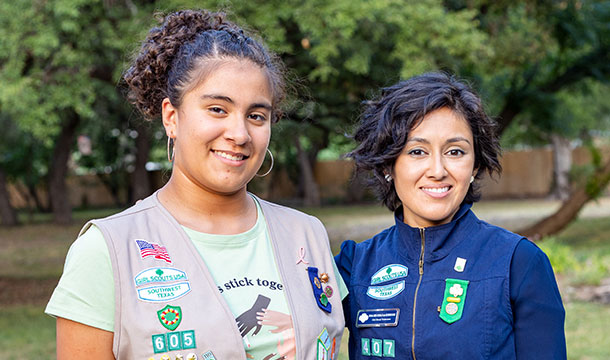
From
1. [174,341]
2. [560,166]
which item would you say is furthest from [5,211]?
[174,341]

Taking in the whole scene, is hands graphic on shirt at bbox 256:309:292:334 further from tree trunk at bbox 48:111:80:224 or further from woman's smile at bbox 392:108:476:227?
tree trunk at bbox 48:111:80:224

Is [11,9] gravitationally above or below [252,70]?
above

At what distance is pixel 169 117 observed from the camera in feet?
7.70

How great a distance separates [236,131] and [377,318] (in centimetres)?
87

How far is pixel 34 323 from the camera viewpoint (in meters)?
9.00

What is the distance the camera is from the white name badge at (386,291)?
254cm

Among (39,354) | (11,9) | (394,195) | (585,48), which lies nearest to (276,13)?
(11,9)

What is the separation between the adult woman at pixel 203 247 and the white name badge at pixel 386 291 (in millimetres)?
135

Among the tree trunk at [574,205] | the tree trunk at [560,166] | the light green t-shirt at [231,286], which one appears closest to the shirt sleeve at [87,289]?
the light green t-shirt at [231,286]

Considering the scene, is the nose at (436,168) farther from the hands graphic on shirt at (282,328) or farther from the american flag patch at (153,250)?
the american flag patch at (153,250)

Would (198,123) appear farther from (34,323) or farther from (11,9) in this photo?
(34,323)

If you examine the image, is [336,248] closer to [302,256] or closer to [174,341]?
[302,256]

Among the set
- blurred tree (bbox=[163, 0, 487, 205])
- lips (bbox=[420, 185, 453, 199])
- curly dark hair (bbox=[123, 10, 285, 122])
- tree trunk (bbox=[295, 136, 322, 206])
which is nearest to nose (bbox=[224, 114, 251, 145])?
curly dark hair (bbox=[123, 10, 285, 122])

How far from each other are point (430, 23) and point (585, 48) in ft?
22.3
